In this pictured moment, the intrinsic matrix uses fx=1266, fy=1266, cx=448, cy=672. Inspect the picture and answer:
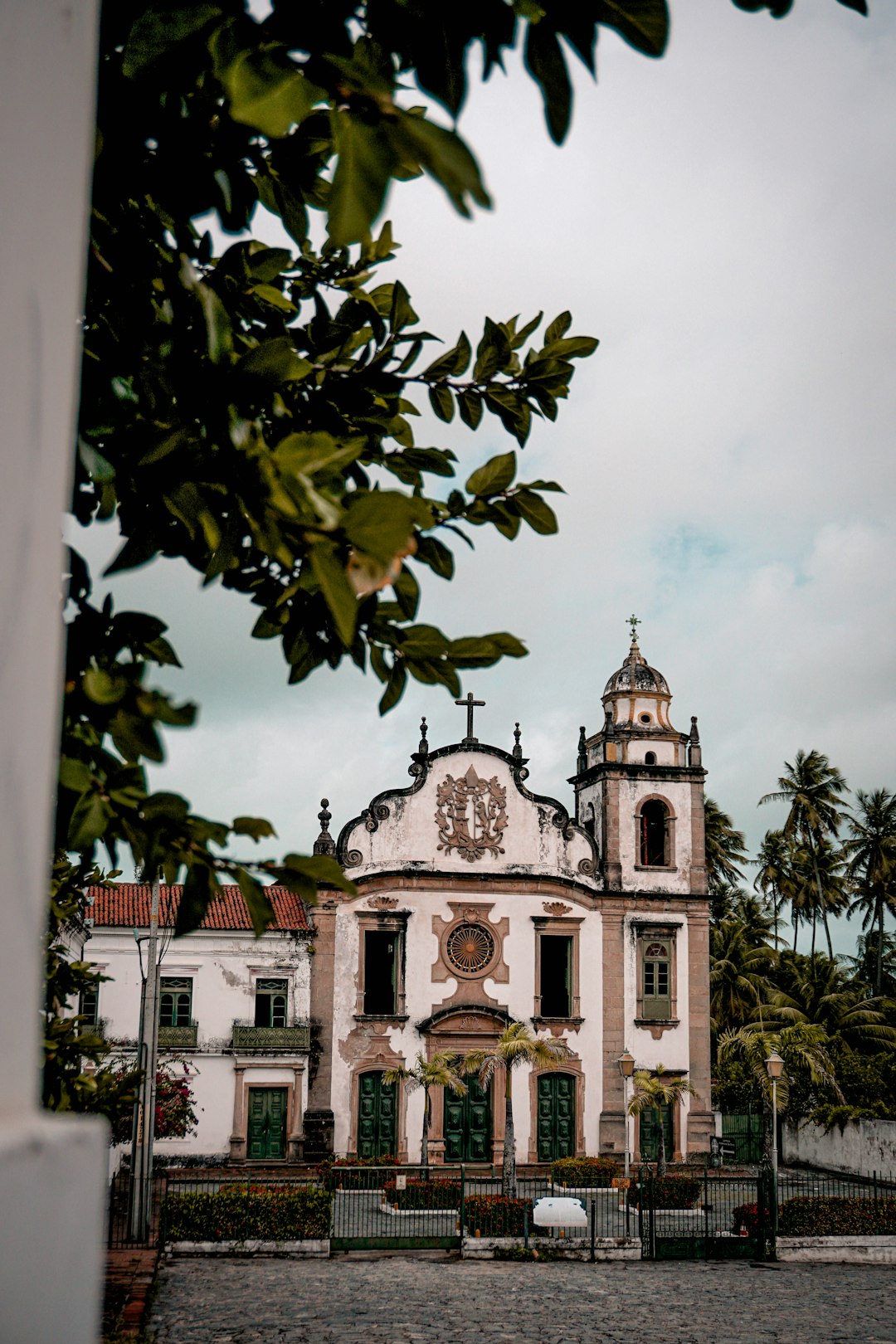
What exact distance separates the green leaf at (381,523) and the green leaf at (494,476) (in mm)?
1307

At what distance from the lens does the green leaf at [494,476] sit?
261 cm

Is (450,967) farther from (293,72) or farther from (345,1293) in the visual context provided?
(293,72)

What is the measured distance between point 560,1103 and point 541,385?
27.5 metres

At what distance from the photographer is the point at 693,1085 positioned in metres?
29.3

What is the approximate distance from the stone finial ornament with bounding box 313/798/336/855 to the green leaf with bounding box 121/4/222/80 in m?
27.6

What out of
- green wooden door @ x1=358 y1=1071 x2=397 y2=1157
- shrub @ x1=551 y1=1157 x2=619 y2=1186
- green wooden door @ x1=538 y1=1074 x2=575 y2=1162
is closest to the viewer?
shrub @ x1=551 y1=1157 x2=619 y2=1186

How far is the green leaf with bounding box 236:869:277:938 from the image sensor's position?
189 centimetres

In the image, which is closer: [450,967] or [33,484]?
[33,484]

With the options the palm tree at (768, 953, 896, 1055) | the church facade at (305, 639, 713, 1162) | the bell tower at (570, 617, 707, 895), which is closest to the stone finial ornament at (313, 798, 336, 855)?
the church facade at (305, 639, 713, 1162)

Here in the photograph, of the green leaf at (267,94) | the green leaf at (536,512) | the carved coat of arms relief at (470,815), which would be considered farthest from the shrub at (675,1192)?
the green leaf at (267,94)

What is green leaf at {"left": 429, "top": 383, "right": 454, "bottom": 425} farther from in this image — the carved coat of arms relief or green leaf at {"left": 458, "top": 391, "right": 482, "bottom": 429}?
the carved coat of arms relief

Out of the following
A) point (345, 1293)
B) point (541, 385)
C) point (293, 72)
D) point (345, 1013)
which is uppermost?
point (541, 385)

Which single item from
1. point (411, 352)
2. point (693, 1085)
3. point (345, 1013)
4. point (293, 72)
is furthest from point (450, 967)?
point (293, 72)

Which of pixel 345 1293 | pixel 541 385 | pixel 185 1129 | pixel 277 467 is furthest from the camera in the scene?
pixel 185 1129
